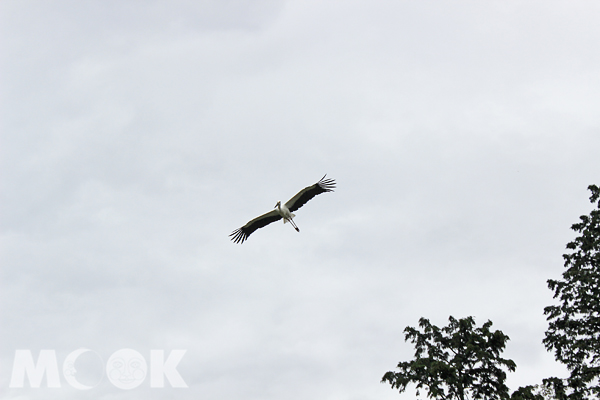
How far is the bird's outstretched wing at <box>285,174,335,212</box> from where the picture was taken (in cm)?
2512

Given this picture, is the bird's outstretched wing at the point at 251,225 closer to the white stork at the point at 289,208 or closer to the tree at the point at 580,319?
the white stork at the point at 289,208

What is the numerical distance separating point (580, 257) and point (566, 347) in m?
3.55

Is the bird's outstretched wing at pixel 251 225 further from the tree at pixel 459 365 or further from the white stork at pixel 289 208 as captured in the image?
the tree at pixel 459 365

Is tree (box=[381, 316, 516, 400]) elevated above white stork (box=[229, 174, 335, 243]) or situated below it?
below

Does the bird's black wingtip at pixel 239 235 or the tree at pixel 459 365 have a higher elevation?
the bird's black wingtip at pixel 239 235

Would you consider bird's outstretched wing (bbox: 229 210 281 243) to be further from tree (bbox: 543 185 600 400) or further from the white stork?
tree (bbox: 543 185 600 400)

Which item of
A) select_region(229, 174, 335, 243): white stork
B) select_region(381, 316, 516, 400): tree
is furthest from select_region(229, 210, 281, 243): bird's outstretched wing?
select_region(381, 316, 516, 400): tree

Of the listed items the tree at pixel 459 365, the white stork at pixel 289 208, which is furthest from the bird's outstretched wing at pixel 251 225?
the tree at pixel 459 365

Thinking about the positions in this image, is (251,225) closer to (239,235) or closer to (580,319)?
(239,235)

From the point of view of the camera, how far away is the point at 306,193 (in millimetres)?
25672

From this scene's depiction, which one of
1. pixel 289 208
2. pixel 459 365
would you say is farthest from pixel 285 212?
pixel 459 365

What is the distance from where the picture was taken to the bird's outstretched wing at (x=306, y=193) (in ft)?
82.4

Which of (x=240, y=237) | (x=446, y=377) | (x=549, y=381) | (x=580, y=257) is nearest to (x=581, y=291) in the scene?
(x=580, y=257)

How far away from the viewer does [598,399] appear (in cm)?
2022
